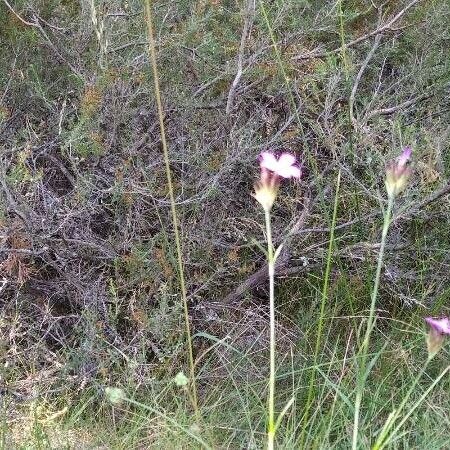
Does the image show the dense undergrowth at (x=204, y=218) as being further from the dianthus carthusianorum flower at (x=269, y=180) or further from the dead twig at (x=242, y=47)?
the dianthus carthusianorum flower at (x=269, y=180)

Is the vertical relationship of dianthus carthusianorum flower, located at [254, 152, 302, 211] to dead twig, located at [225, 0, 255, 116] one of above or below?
above

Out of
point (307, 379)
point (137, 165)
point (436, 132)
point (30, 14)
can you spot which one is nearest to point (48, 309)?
→ point (137, 165)

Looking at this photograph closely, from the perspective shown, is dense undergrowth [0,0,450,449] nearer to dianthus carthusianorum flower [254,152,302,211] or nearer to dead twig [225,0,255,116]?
dead twig [225,0,255,116]

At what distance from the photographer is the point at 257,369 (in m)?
2.02

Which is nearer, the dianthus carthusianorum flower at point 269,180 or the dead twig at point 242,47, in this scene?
the dianthus carthusianorum flower at point 269,180

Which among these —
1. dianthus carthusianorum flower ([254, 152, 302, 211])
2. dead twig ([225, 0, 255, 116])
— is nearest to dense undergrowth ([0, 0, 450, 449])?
dead twig ([225, 0, 255, 116])

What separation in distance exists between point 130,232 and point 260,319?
0.51 m

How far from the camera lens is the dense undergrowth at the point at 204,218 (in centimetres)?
196

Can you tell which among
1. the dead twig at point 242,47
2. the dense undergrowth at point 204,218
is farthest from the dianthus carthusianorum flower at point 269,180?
the dead twig at point 242,47

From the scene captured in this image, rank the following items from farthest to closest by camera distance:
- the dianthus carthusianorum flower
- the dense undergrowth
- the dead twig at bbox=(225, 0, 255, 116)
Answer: the dead twig at bbox=(225, 0, 255, 116)
the dense undergrowth
the dianthus carthusianorum flower

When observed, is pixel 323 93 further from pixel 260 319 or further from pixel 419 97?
pixel 260 319

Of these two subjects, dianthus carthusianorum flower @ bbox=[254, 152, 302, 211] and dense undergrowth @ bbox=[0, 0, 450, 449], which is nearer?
dianthus carthusianorum flower @ bbox=[254, 152, 302, 211]

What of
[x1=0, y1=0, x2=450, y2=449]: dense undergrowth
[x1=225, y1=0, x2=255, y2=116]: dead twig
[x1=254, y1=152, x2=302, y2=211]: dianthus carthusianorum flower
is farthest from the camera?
[x1=225, y1=0, x2=255, y2=116]: dead twig

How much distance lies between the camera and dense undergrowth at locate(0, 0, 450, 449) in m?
1.96
